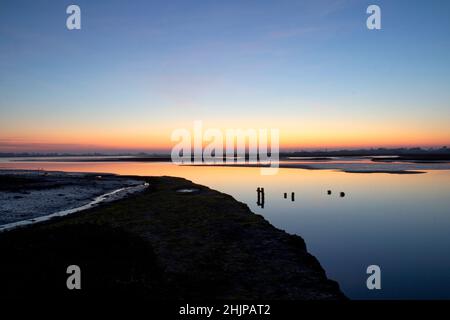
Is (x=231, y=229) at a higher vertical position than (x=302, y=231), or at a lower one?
higher

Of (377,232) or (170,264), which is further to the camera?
(377,232)

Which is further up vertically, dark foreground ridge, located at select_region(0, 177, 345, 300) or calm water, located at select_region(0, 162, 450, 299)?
dark foreground ridge, located at select_region(0, 177, 345, 300)

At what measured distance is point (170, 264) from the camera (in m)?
12.9

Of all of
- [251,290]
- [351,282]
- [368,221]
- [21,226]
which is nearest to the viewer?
[251,290]

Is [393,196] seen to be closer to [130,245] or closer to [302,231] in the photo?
[302,231]

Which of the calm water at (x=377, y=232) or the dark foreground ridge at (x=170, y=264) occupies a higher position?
the dark foreground ridge at (x=170, y=264)

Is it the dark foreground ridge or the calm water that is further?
the calm water

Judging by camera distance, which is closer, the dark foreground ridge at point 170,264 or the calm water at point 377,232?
the dark foreground ridge at point 170,264

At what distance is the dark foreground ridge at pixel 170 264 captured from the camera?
994cm

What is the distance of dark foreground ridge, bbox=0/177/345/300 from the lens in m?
9.94

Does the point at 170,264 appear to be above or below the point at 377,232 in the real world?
above
